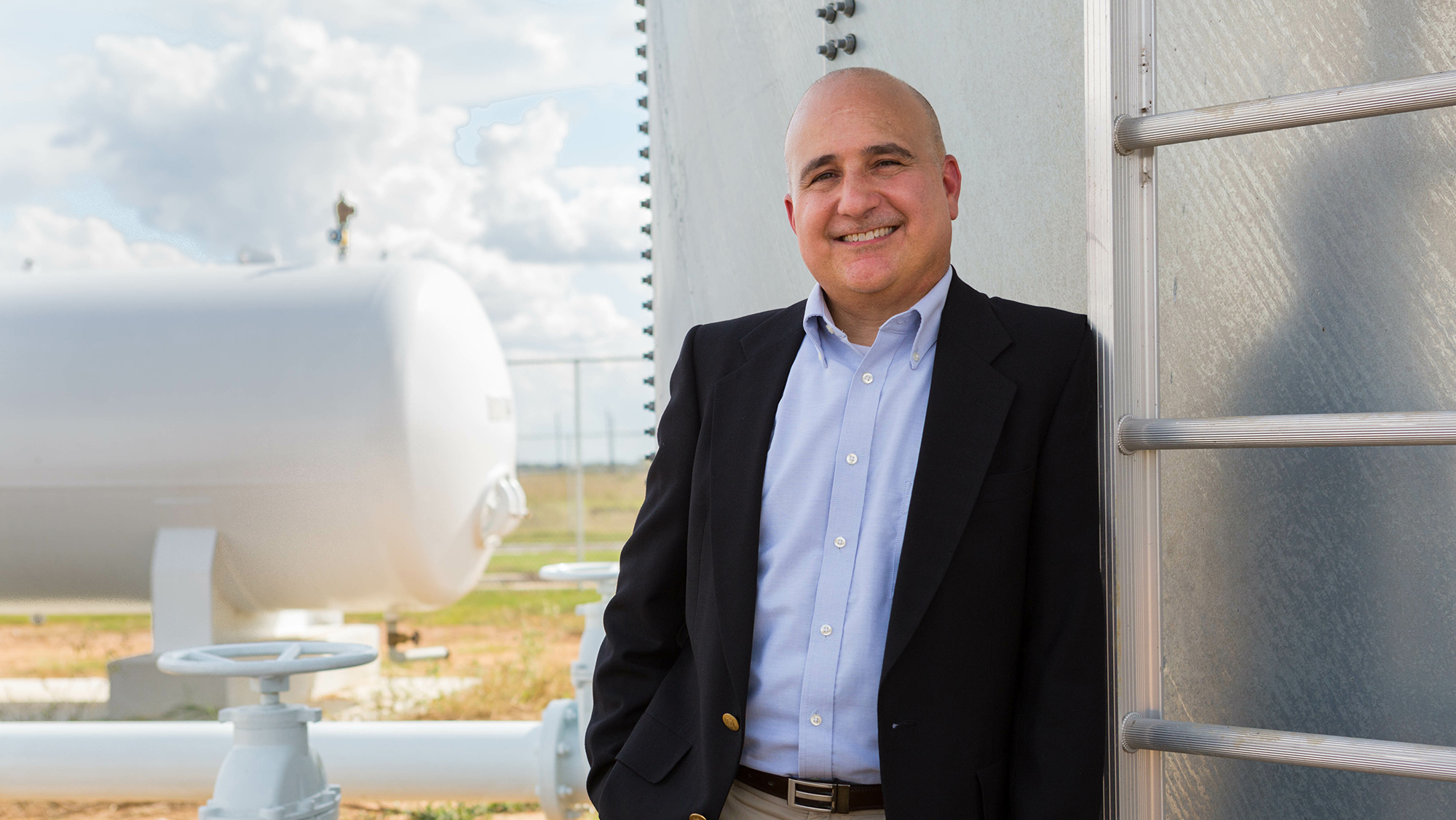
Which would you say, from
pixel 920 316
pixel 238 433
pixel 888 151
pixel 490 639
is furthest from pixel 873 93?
pixel 490 639

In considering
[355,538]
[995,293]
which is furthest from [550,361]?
[995,293]

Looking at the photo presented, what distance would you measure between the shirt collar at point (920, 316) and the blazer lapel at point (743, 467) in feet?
0.20

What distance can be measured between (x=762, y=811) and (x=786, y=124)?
1475mm

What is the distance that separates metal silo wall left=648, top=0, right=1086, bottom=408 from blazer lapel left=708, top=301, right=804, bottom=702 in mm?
435

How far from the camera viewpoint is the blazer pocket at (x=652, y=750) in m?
1.52

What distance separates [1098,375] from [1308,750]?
0.46 metres

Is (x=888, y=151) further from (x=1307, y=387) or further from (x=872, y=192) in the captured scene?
(x=1307, y=387)

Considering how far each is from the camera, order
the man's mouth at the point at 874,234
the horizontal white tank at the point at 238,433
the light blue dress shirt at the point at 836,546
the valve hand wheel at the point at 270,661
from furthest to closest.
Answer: the horizontal white tank at the point at 238,433 < the valve hand wheel at the point at 270,661 < the man's mouth at the point at 874,234 < the light blue dress shirt at the point at 836,546

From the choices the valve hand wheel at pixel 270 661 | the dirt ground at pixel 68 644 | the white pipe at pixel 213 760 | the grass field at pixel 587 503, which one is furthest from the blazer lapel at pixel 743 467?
the grass field at pixel 587 503

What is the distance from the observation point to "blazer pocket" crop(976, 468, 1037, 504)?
132cm

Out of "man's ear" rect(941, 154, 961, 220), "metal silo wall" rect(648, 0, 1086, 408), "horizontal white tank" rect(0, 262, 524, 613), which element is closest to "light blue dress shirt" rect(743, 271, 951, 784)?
"man's ear" rect(941, 154, 961, 220)

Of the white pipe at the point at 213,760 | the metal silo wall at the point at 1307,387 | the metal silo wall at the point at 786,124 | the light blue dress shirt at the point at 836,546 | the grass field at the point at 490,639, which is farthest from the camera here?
the grass field at the point at 490,639

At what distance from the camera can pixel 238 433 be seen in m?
5.99

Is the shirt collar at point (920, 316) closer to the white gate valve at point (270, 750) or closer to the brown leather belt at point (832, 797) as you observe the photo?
the brown leather belt at point (832, 797)
